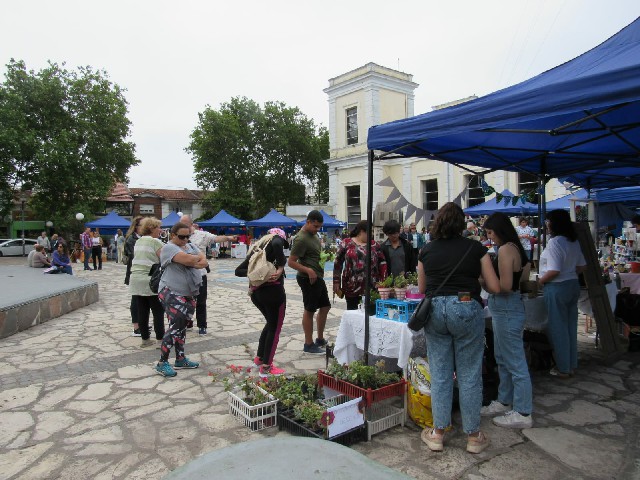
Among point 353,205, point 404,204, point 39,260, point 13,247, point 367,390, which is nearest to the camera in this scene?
point 367,390

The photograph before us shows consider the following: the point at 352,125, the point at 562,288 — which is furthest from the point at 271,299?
the point at 352,125

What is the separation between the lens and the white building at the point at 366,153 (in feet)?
84.0

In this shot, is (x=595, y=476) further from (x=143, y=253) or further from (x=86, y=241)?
(x=86, y=241)

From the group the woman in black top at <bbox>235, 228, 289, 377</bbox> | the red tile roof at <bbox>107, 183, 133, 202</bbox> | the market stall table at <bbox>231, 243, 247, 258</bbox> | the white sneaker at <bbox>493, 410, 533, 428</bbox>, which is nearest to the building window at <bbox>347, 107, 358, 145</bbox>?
the market stall table at <bbox>231, 243, 247, 258</bbox>

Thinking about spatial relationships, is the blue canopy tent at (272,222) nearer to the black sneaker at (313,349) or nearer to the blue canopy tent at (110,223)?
the blue canopy tent at (110,223)

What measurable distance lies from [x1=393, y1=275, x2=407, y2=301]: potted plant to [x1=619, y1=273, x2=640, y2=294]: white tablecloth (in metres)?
4.09

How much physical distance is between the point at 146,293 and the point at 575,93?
5.19 metres

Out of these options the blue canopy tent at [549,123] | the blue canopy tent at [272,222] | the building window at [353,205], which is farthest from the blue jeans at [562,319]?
the building window at [353,205]

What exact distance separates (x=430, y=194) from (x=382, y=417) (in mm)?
23889

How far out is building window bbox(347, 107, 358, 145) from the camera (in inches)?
1120

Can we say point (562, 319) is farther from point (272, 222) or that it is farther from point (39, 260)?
point (272, 222)

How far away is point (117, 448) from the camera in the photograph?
3.37 m

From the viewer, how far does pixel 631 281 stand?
6.30m

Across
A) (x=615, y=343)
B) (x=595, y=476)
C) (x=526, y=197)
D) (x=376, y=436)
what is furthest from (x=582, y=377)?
(x=526, y=197)
